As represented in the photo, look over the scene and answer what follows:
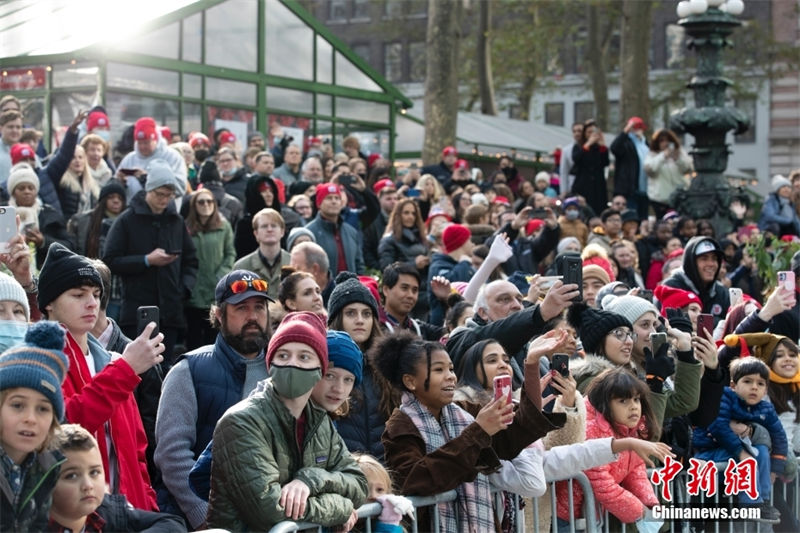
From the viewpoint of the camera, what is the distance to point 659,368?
7.27m

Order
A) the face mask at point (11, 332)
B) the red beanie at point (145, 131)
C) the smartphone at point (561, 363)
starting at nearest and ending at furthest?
the face mask at point (11, 332), the smartphone at point (561, 363), the red beanie at point (145, 131)

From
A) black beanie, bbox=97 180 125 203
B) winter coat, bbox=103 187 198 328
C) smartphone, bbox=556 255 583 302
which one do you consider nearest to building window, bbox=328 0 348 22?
black beanie, bbox=97 180 125 203

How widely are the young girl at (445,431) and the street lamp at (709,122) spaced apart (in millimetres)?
11730

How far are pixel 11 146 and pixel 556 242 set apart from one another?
17.6 ft

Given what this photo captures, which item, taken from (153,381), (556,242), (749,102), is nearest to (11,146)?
(556,242)

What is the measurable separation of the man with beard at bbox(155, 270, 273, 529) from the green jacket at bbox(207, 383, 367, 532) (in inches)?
35.3

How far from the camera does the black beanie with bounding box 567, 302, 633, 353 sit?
7.58 meters

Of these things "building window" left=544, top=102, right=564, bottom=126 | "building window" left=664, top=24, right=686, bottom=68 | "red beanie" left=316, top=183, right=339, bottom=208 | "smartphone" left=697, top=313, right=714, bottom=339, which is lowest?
"smartphone" left=697, top=313, right=714, bottom=339

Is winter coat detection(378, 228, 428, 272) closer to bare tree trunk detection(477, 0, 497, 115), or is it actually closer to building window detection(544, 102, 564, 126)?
bare tree trunk detection(477, 0, 497, 115)

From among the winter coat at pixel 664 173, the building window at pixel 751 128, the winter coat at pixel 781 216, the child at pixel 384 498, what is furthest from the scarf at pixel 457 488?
the building window at pixel 751 128

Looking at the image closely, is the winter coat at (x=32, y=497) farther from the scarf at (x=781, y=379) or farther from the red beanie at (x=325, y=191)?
the red beanie at (x=325, y=191)

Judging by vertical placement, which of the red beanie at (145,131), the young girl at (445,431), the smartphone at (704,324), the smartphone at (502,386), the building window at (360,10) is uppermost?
the building window at (360,10)

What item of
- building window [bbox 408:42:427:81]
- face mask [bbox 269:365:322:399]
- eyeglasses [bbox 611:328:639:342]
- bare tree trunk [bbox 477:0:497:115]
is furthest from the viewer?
building window [bbox 408:42:427:81]

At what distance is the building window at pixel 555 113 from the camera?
195 feet
